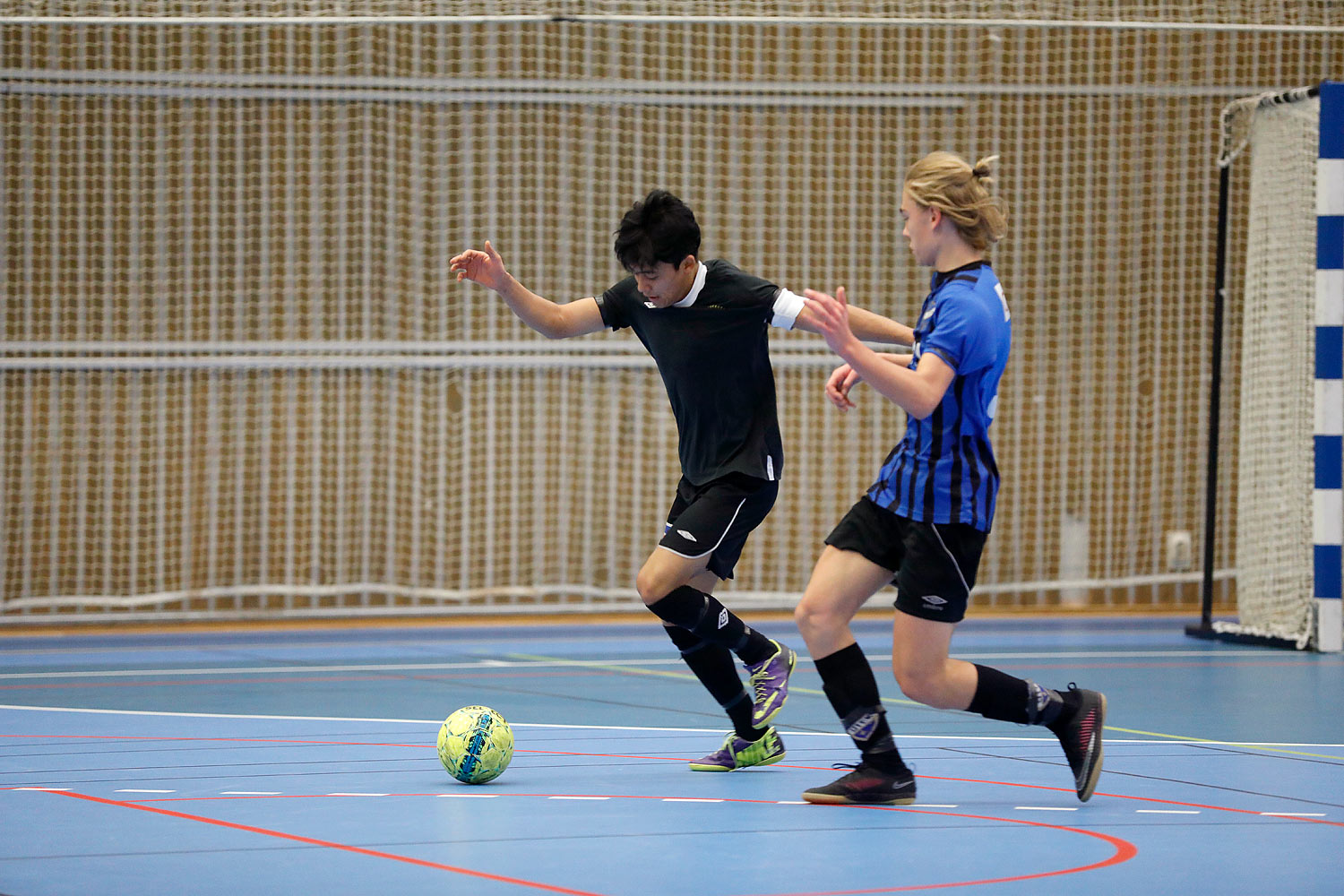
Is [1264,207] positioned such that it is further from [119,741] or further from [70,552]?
[70,552]

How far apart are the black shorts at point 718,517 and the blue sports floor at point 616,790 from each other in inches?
25.8

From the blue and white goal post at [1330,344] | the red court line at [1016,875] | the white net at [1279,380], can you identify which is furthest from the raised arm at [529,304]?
Answer: the white net at [1279,380]

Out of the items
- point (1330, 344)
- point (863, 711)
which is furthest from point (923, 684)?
point (1330, 344)

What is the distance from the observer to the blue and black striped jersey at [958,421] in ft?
13.5

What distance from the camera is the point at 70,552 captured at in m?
10.8

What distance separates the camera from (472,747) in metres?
4.57

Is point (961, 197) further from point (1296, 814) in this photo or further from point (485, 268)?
point (1296, 814)

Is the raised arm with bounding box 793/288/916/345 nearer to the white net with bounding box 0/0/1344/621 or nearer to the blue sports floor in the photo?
the blue sports floor

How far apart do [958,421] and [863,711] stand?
0.78 m

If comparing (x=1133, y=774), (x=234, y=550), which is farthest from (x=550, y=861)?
(x=234, y=550)

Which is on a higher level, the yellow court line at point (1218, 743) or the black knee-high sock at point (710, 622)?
the black knee-high sock at point (710, 622)

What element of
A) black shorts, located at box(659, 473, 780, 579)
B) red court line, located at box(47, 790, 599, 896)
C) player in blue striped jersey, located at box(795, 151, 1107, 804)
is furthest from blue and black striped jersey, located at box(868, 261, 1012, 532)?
red court line, located at box(47, 790, 599, 896)

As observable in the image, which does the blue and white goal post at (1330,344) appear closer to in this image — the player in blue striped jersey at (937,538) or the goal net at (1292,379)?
the goal net at (1292,379)

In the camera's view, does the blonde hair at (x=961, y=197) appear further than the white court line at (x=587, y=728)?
No
